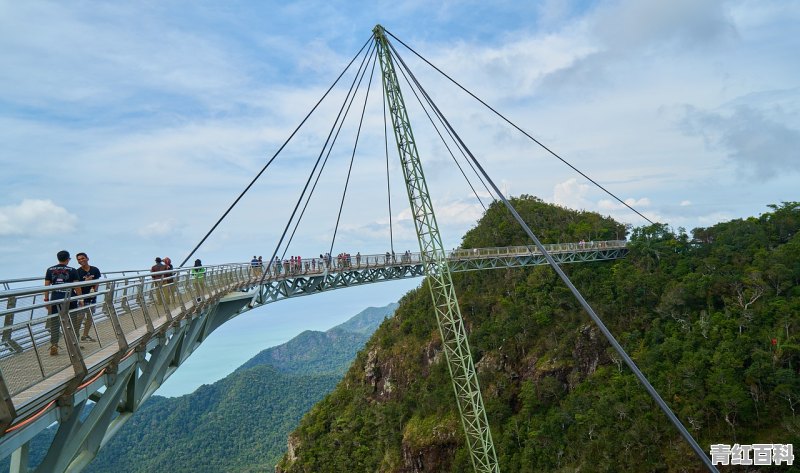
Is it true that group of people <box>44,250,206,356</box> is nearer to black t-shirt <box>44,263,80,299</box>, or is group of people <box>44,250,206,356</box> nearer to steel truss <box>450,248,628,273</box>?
black t-shirt <box>44,263,80,299</box>

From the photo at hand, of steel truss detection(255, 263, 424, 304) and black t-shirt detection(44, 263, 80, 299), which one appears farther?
steel truss detection(255, 263, 424, 304)

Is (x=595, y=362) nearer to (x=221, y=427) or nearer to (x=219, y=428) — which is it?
(x=219, y=428)

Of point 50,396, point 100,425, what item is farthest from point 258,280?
point 50,396

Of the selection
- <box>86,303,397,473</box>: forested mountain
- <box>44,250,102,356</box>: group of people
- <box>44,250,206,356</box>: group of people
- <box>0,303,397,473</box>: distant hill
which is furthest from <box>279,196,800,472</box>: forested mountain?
<box>0,303,397,473</box>: distant hill

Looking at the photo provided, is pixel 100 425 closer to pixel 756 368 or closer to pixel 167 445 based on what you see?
pixel 756 368

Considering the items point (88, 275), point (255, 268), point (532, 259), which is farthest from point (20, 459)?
point (532, 259)
